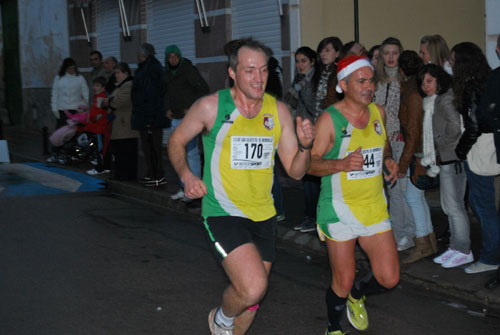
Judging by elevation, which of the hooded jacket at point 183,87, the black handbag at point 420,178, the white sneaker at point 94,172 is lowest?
the white sneaker at point 94,172

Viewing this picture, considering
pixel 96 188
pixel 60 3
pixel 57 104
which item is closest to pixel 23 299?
pixel 96 188

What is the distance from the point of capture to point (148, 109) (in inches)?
459

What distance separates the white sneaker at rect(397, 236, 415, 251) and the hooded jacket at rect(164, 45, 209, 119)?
4133mm

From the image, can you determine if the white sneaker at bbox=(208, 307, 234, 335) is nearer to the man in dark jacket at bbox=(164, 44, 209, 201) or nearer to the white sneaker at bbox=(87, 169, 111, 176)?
the man in dark jacket at bbox=(164, 44, 209, 201)

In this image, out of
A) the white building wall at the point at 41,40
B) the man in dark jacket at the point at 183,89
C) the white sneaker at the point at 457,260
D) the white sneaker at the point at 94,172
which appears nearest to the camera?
the white sneaker at the point at 457,260

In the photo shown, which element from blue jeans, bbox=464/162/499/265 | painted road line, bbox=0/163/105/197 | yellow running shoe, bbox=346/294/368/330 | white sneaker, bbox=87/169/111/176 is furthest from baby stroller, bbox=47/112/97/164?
yellow running shoe, bbox=346/294/368/330

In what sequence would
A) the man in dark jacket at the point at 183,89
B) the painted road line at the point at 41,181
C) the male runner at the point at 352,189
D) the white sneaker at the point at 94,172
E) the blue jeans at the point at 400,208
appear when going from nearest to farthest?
the male runner at the point at 352,189, the blue jeans at the point at 400,208, the man in dark jacket at the point at 183,89, the painted road line at the point at 41,181, the white sneaker at the point at 94,172

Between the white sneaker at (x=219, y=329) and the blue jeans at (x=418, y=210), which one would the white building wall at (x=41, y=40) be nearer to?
the blue jeans at (x=418, y=210)

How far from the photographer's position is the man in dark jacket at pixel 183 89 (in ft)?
35.5

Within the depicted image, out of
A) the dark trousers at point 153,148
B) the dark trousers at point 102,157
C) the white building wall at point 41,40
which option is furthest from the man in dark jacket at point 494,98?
the white building wall at point 41,40

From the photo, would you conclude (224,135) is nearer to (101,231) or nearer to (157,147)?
(101,231)

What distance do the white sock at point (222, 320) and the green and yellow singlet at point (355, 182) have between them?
893mm

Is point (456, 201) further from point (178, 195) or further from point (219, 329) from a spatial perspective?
point (178, 195)

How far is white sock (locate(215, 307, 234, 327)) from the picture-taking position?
4.83 m
